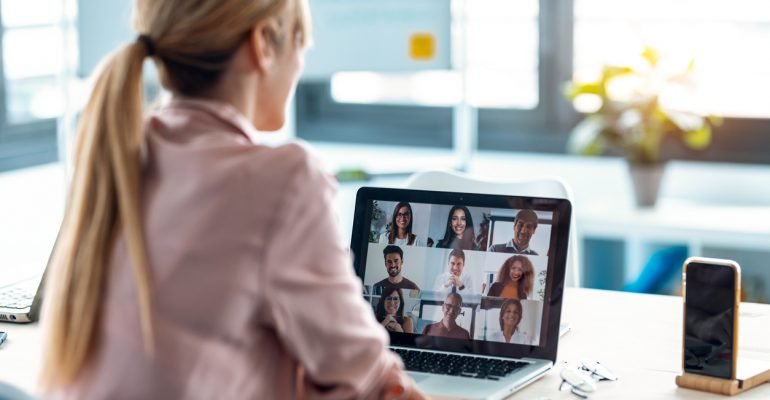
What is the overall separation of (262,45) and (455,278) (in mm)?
578

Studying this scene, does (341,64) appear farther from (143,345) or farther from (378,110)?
(143,345)

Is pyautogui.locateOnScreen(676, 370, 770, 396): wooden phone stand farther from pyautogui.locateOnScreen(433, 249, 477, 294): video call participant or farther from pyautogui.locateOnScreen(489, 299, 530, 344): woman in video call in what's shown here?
pyautogui.locateOnScreen(433, 249, 477, 294): video call participant

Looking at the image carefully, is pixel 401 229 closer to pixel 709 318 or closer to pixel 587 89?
pixel 709 318

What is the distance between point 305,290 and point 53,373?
30cm

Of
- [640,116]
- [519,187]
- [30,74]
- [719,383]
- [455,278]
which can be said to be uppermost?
[30,74]

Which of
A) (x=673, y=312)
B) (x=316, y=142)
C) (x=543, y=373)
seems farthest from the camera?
(x=316, y=142)

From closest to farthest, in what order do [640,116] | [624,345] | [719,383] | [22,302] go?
1. [719,383]
2. [624,345]
3. [22,302]
4. [640,116]

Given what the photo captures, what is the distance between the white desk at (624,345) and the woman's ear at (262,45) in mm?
606

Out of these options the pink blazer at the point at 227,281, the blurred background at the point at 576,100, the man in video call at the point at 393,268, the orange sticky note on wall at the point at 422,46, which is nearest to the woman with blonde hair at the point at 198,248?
the pink blazer at the point at 227,281

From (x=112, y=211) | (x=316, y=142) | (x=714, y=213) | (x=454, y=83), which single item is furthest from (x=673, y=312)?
(x=316, y=142)

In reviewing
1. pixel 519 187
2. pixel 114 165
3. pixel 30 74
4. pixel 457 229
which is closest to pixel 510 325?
pixel 457 229

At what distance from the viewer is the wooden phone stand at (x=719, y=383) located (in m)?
1.54

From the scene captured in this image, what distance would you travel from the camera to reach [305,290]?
1165mm

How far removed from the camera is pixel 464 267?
168cm
